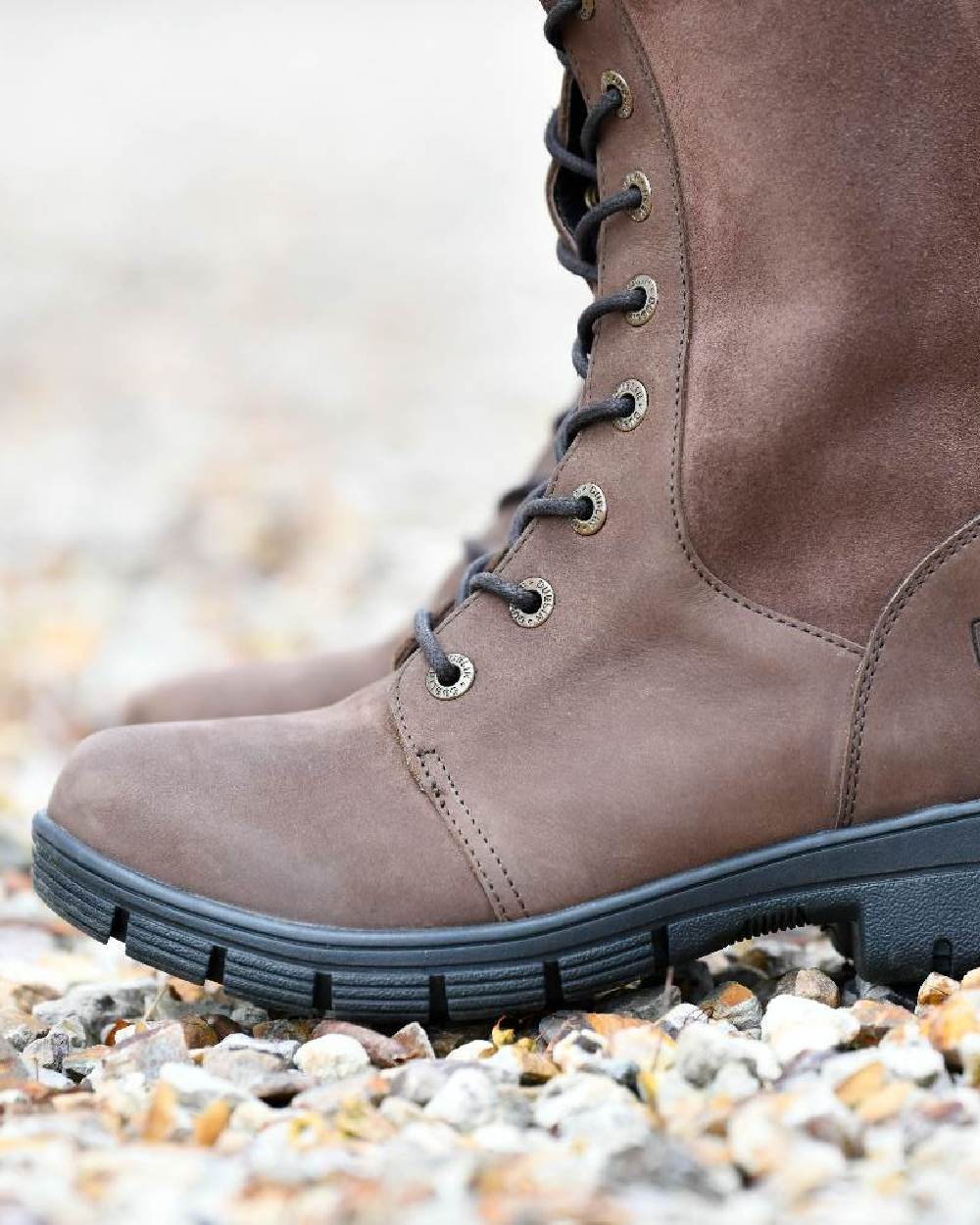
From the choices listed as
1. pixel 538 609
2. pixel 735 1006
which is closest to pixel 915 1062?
pixel 735 1006

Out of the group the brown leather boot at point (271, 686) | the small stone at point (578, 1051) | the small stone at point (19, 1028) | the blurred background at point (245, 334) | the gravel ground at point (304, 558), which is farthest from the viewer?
the blurred background at point (245, 334)

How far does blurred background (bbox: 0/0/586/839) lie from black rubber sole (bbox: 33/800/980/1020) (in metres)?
1.20

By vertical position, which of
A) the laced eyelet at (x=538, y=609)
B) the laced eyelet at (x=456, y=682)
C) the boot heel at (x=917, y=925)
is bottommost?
the boot heel at (x=917, y=925)

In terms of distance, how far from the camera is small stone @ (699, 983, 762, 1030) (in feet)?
4.95

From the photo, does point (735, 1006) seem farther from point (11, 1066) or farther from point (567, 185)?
point (567, 185)

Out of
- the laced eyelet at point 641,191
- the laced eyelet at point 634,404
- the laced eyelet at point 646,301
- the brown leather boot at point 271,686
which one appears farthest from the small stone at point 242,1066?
the brown leather boot at point 271,686

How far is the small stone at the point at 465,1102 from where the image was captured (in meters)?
1.25

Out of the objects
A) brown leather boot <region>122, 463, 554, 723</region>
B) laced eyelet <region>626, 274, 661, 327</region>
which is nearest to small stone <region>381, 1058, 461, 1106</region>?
laced eyelet <region>626, 274, 661, 327</region>

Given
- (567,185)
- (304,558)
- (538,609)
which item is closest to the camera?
(538,609)

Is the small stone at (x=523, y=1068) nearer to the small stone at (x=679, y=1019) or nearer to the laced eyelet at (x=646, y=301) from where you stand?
the small stone at (x=679, y=1019)

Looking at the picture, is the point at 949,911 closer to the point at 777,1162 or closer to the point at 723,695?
the point at 723,695

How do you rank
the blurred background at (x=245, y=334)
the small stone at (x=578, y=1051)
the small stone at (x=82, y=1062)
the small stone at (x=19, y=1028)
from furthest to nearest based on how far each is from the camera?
the blurred background at (x=245, y=334) → the small stone at (x=19, y=1028) → the small stone at (x=82, y=1062) → the small stone at (x=578, y=1051)

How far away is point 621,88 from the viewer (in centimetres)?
157

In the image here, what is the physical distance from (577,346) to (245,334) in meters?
7.82
